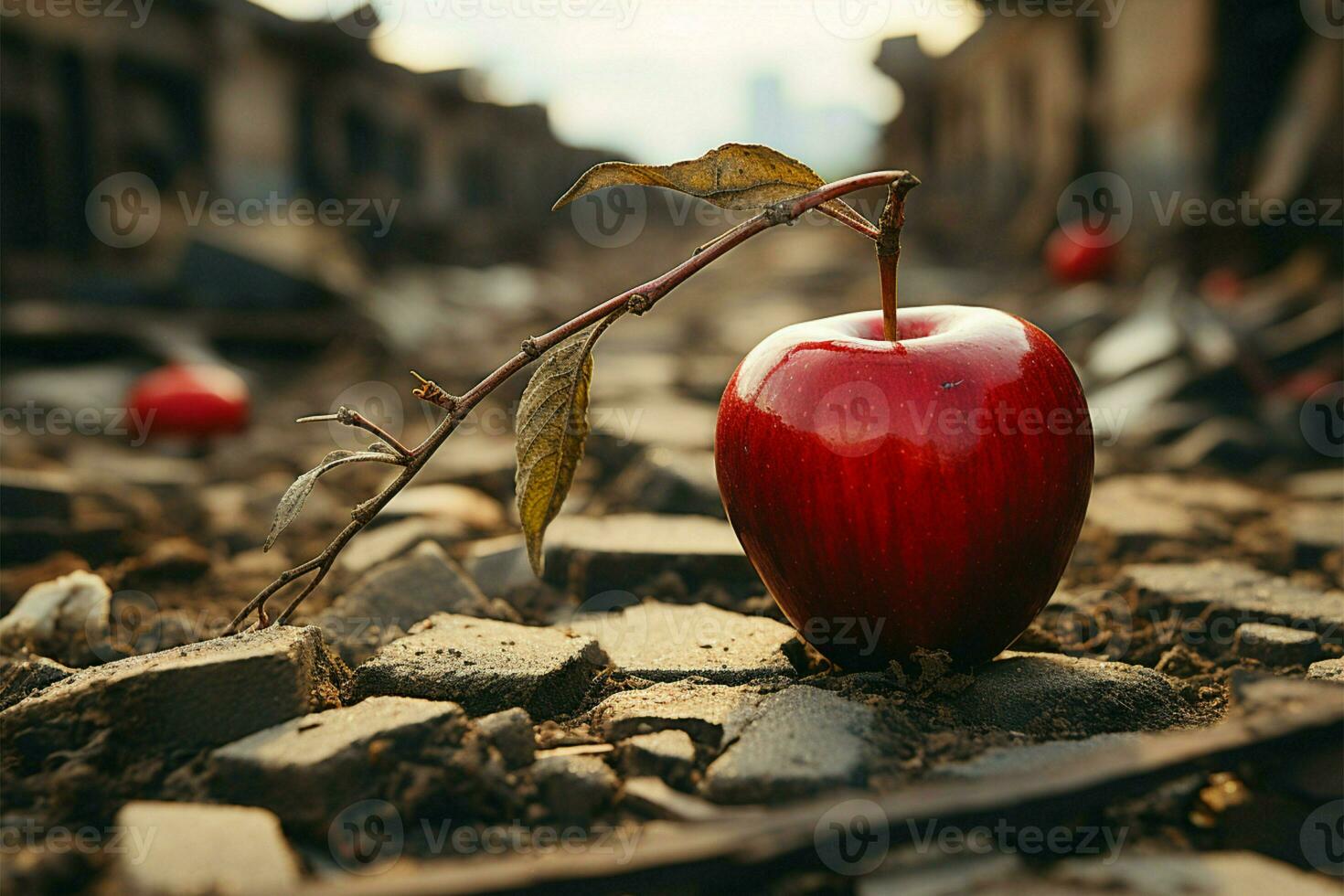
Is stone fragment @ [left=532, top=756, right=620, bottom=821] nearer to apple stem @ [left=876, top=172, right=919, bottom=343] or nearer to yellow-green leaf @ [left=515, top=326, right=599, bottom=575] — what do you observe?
yellow-green leaf @ [left=515, top=326, right=599, bottom=575]

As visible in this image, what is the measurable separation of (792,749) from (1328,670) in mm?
925

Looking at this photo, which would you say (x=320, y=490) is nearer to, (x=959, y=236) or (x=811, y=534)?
(x=811, y=534)

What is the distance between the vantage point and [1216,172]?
648cm

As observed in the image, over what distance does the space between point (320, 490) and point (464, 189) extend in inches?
685

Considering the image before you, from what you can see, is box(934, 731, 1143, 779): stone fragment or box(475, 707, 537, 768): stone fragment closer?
box(934, 731, 1143, 779): stone fragment

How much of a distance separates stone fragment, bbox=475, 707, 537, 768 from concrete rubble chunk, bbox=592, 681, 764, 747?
0.12 m

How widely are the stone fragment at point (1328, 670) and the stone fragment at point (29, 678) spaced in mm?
1965

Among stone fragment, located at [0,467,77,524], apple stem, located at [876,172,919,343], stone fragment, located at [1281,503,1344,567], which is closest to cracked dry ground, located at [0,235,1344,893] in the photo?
stone fragment, located at [1281,503,1344,567]

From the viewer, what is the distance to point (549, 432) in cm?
159

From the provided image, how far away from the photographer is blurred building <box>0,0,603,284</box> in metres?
7.32

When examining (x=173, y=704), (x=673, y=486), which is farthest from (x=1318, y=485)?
(x=173, y=704)

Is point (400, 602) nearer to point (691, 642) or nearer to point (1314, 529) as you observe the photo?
point (691, 642)

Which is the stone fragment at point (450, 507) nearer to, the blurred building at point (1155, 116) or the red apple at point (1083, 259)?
the blurred building at point (1155, 116)

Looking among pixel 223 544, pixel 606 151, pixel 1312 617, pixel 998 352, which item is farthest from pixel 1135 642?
pixel 606 151
